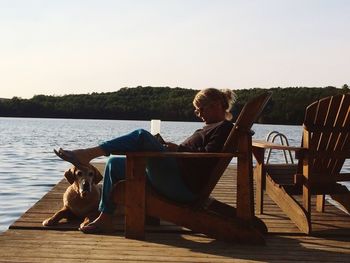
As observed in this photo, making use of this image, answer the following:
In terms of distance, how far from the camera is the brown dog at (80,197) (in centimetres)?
496

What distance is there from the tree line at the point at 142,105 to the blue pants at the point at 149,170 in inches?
1163

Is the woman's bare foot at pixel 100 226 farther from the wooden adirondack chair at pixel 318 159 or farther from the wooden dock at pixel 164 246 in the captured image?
the wooden adirondack chair at pixel 318 159

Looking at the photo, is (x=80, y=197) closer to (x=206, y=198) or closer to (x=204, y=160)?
(x=206, y=198)

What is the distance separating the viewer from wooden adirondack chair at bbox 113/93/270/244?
175 inches

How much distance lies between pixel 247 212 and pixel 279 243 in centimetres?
36

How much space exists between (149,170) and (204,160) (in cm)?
47

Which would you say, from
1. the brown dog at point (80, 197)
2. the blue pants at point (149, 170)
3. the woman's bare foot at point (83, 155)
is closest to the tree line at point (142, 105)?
the brown dog at point (80, 197)

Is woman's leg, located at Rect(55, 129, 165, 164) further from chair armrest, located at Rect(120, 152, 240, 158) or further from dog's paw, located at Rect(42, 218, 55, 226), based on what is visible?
dog's paw, located at Rect(42, 218, 55, 226)

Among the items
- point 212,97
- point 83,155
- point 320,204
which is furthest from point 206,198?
point 320,204

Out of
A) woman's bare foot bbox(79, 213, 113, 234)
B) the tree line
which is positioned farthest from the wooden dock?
the tree line

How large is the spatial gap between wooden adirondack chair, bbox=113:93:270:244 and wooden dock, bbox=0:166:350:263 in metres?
0.11

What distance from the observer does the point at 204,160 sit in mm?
4605

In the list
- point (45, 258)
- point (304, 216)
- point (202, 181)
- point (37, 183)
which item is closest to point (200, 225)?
point (202, 181)

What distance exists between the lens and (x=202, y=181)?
15.2 ft
